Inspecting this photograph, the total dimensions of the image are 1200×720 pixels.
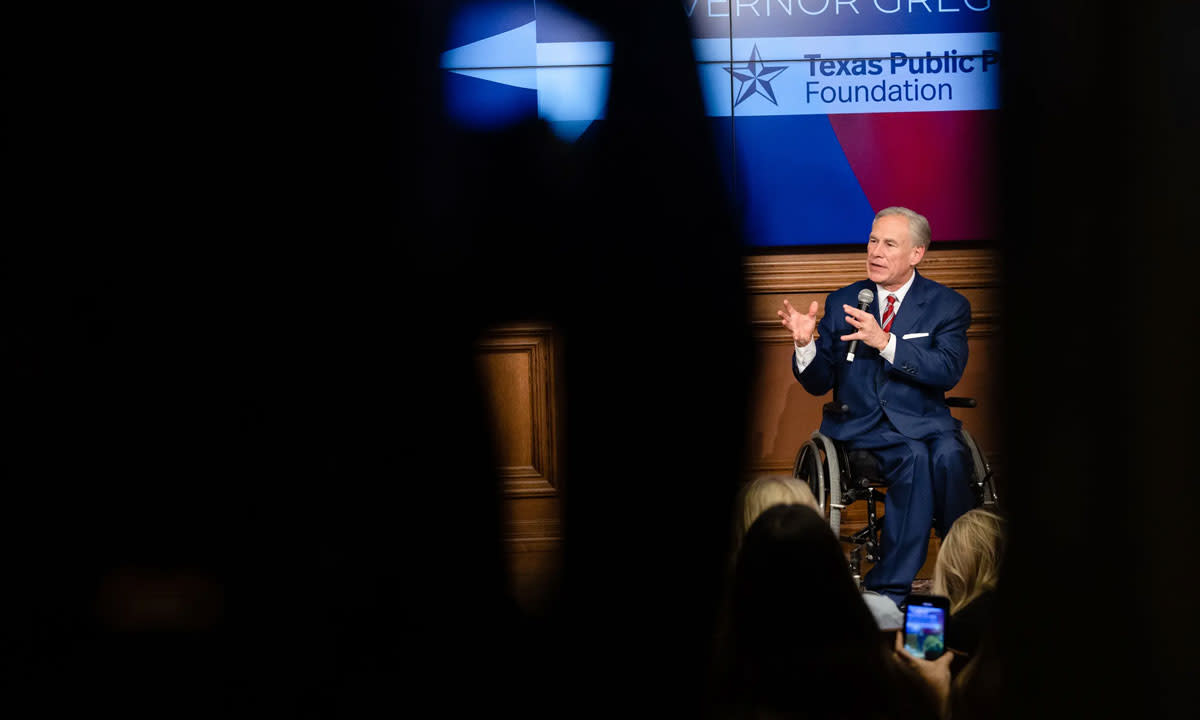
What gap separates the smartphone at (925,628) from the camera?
6.28 ft

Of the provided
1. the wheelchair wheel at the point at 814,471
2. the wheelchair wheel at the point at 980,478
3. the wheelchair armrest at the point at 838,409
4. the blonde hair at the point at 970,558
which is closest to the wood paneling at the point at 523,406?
the wheelchair wheel at the point at 814,471

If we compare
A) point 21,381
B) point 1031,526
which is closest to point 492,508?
point 21,381

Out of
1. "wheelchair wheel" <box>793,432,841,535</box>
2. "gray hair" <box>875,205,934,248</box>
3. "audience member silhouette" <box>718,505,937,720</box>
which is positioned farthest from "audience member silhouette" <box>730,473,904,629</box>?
"gray hair" <box>875,205,934,248</box>

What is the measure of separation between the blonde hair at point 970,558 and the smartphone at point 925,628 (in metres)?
0.10

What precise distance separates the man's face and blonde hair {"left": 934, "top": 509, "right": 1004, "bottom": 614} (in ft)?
6.00

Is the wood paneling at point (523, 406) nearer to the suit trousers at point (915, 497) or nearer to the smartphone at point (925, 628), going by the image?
the suit trousers at point (915, 497)

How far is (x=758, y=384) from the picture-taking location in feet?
14.9

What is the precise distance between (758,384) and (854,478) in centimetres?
90

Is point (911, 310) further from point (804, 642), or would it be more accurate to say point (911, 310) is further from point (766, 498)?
point (804, 642)

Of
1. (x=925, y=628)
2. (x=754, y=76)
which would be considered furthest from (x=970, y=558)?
(x=754, y=76)

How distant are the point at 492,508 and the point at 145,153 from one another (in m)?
1.89

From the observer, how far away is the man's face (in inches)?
148

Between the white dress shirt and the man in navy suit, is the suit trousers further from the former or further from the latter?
the white dress shirt

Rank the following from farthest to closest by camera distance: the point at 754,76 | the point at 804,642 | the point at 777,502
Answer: the point at 754,76
the point at 777,502
the point at 804,642
